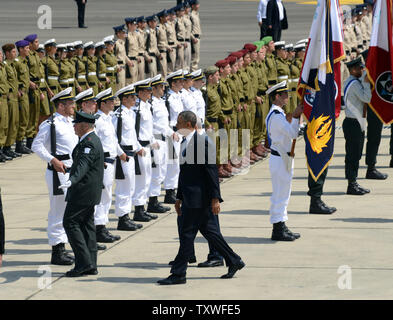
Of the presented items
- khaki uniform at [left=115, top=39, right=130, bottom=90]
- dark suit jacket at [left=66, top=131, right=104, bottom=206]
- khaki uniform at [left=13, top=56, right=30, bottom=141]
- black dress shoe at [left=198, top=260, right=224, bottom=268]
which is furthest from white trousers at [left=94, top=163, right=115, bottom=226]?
khaki uniform at [left=115, top=39, right=130, bottom=90]

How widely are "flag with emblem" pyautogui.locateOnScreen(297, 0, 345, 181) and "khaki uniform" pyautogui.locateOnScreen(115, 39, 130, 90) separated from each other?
990cm

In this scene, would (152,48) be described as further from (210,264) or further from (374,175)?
(210,264)

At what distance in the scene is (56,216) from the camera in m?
11.4

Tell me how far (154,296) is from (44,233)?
3463mm

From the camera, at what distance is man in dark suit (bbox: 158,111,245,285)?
1027 cm

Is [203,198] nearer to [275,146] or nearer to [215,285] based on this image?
[215,285]

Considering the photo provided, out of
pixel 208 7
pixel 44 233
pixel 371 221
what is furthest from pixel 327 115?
pixel 208 7

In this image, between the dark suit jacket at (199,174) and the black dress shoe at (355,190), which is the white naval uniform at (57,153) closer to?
the dark suit jacket at (199,174)

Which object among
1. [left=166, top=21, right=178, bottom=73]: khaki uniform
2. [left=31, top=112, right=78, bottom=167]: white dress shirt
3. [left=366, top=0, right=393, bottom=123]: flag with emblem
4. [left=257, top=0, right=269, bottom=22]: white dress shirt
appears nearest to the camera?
[left=31, top=112, right=78, bottom=167]: white dress shirt

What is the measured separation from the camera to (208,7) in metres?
43.7

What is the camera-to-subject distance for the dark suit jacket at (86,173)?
10.6 metres

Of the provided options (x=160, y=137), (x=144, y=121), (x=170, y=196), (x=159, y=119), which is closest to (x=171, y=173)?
(x=170, y=196)

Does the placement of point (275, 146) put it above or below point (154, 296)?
above

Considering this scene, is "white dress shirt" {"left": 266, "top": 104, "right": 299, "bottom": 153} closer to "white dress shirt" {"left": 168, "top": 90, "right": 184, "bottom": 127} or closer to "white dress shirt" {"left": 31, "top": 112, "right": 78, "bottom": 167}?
"white dress shirt" {"left": 31, "top": 112, "right": 78, "bottom": 167}
